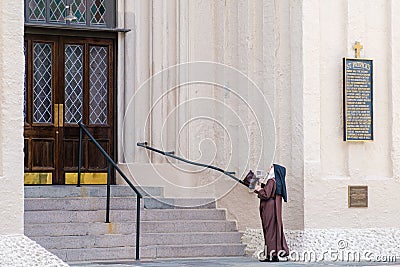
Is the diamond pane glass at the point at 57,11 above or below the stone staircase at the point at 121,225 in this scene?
above

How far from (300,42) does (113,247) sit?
13.9 feet

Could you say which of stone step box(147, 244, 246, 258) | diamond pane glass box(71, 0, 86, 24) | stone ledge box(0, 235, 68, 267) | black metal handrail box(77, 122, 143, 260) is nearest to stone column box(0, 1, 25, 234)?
stone ledge box(0, 235, 68, 267)

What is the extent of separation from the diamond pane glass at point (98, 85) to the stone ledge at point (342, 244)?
3.38 meters

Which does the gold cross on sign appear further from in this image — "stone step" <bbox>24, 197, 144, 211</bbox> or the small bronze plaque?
"stone step" <bbox>24, 197, 144, 211</bbox>

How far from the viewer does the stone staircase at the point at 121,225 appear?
14.9 meters

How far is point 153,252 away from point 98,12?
15.0 feet

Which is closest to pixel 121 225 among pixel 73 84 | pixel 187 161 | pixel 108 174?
pixel 108 174

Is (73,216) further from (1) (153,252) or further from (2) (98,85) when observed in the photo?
(2) (98,85)

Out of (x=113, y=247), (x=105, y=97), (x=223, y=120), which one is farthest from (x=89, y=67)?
(x=113, y=247)

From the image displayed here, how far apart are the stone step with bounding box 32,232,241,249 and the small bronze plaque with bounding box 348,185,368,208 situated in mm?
1892

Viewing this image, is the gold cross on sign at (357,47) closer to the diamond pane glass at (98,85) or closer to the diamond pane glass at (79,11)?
the diamond pane glass at (98,85)

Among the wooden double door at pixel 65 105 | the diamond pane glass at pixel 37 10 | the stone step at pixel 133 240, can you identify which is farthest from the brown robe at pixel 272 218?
the diamond pane glass at pixel 37 10

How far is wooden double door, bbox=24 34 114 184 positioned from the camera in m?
16.9

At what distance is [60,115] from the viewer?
56.0ft
